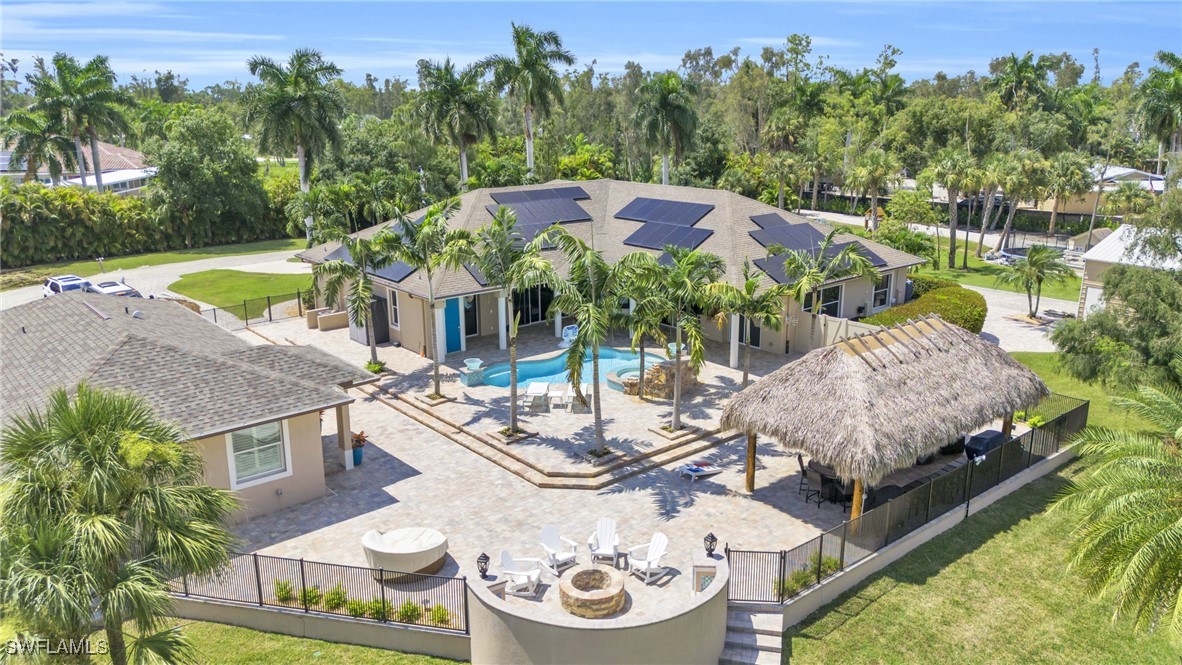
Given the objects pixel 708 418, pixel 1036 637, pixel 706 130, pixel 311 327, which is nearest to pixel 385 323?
pixel 311 327

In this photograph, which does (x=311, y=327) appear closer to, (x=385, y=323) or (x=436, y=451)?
(x=385, y=323)

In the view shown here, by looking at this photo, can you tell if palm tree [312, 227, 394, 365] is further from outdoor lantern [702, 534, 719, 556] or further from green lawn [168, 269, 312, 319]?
outdoor lantern [702, 534, 719, 556]

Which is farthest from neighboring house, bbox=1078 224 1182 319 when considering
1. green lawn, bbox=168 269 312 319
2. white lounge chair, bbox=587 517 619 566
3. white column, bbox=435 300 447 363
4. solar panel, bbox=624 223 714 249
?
green lawn, bbox=168 269 312 319

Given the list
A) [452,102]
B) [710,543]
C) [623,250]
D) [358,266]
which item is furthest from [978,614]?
[452,102]

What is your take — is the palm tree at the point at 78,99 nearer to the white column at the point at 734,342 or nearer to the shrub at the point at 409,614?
the white column at the point at 734,342

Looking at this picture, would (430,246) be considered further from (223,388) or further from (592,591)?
(592,591)

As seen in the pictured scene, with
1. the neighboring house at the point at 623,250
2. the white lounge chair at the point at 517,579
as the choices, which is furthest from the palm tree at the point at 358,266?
the white lounge chair at the point at 517,579
